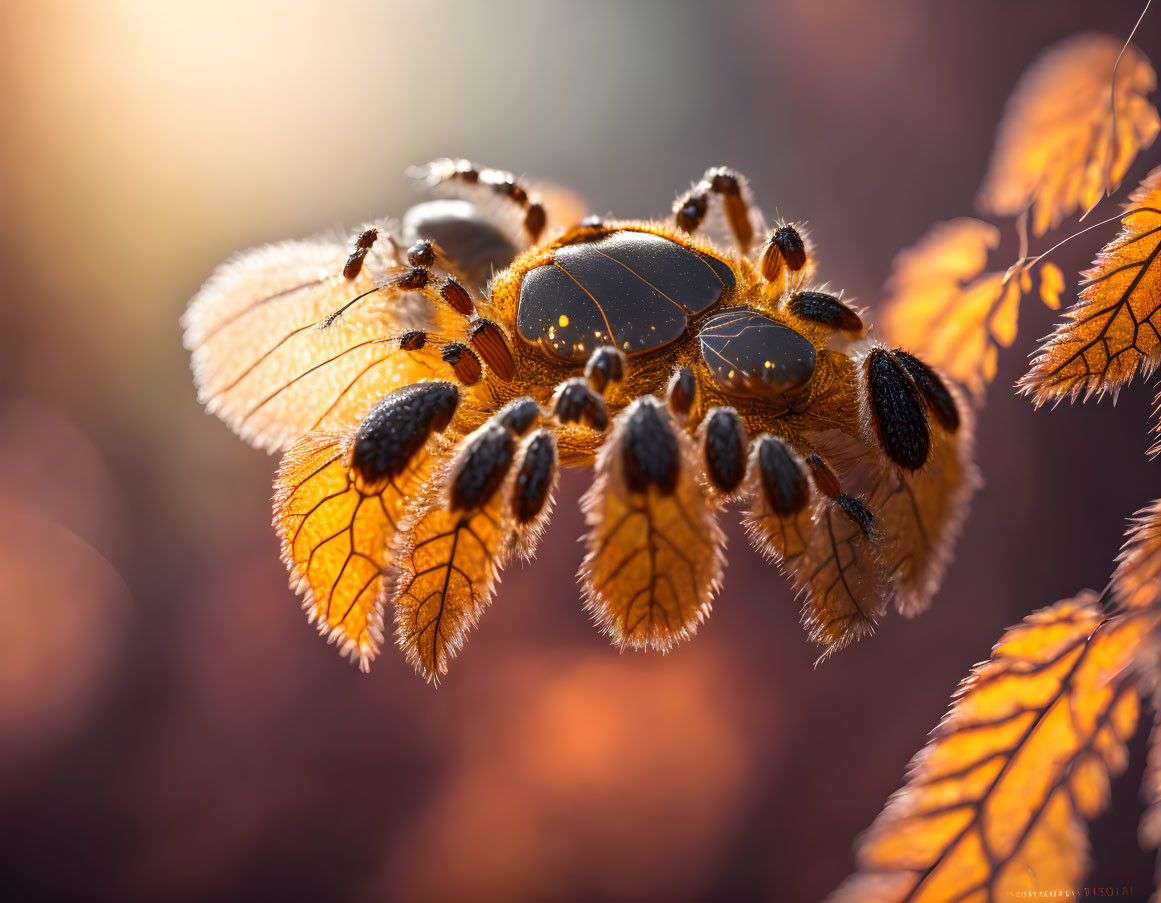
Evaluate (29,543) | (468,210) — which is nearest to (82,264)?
(29,543)

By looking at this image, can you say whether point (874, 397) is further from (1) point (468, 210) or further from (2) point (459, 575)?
(1) point (468, 210)

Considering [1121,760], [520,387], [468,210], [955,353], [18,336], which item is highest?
[18,336]

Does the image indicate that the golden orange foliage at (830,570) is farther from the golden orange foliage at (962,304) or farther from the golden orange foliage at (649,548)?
the golden orange foliage at (962,304)

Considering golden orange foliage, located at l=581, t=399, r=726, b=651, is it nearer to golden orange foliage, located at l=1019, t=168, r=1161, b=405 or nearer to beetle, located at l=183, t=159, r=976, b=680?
beetle, located at l=183, t=159, r=976, b=680

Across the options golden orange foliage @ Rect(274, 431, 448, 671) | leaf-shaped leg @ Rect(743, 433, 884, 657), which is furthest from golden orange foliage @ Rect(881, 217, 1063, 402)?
golden orange foliage @ Rect(274, 431, 448, 671)

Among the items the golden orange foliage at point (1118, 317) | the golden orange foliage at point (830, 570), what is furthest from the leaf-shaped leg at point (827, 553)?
the golden orange foliage at point (1118, 317)

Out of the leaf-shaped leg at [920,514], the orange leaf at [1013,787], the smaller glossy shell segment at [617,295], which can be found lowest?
the orange leaf at [1013,787]
